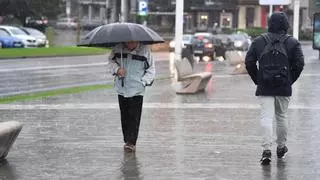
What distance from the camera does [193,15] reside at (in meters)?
94.8

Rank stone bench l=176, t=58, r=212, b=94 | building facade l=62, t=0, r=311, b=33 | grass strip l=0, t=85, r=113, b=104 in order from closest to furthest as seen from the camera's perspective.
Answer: grass strip l=0, t=85, r=113, b=104 → stone bench l=176, t=58, r=212, b=94 → building facade l=62, t=0, r=311, b=33

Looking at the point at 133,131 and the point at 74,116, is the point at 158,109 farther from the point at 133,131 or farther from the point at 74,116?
the point at 133,131

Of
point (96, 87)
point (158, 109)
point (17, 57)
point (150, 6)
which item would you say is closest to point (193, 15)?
point (150, 6)

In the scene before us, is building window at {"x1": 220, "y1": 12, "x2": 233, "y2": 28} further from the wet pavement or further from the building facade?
the wet pavement

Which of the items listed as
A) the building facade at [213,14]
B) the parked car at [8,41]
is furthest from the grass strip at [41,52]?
the building facade at [213,14]

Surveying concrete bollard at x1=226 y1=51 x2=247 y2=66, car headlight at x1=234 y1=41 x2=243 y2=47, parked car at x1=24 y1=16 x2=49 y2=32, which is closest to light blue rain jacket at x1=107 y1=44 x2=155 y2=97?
concrete bollard at x1=226 y1=51 x2=247 y2=66

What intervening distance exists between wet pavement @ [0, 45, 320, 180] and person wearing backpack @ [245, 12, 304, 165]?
53 centimetres

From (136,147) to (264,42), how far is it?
7.98ft

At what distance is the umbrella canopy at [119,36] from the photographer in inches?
348

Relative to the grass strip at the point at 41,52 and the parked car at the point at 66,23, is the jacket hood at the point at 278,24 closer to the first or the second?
the grass strip at the point at 41,52

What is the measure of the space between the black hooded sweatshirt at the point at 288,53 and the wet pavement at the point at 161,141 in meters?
0.89

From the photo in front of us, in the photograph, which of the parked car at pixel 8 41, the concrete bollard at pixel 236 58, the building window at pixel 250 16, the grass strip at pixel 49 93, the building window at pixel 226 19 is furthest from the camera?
the building window at pixel 226 19

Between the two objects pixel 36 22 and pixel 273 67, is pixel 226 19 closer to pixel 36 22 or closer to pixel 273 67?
pixel 36 22

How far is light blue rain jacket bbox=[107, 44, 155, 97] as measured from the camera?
359 inches
